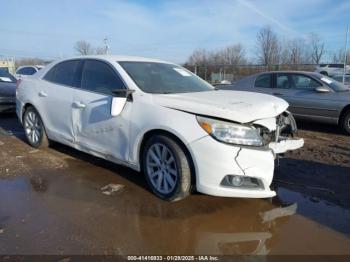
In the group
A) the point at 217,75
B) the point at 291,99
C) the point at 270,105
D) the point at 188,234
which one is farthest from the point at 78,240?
the point at 217,75

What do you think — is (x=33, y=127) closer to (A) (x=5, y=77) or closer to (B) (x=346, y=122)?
(A) (x=5, y=77)

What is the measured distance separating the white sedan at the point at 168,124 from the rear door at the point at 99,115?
13mm

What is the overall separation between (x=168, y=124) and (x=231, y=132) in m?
0.68

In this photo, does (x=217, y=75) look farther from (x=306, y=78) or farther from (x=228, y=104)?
(x=228, y=104)

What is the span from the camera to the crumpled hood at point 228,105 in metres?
3.82

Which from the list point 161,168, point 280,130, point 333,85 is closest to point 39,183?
point 161,168

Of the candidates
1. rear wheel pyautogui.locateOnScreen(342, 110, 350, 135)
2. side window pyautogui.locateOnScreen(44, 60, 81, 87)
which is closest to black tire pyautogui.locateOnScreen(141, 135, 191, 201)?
side window pyautogui.locateOnScreen(44, 60, 81, 87)

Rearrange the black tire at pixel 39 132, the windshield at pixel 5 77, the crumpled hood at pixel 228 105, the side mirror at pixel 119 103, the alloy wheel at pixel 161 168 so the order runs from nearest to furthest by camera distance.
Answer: the crumpled hood at pixel 228 105, the alloy wheel at pixel 161 168, the side mirror at pixel 119 103, the black tire at pixel 39 132, the windshield at pixel 5 77

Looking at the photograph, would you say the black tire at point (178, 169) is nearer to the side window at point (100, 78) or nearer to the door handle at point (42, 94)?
the side window at point (100, 78)

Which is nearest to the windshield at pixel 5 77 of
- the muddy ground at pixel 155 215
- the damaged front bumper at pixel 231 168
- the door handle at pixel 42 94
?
the door handle at pixel 42 94

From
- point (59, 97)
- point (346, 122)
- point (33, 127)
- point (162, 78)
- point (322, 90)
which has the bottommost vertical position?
point (346, 122)

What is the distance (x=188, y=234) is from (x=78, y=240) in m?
0.97

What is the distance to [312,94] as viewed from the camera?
858 cm

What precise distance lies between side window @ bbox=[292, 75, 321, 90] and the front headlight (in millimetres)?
5498
